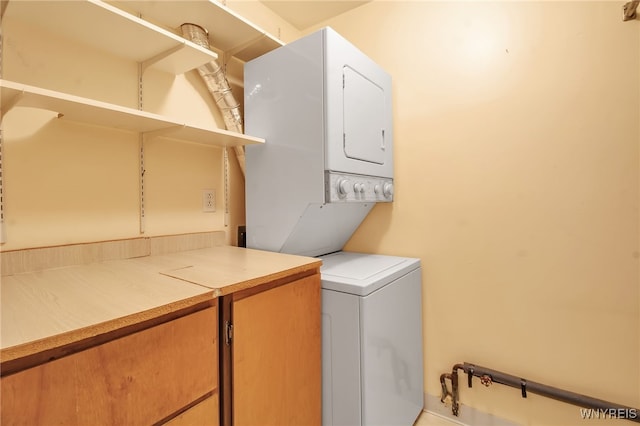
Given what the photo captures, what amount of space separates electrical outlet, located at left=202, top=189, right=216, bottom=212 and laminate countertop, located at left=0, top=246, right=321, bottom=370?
411 mm

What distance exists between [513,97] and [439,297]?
1.22 m

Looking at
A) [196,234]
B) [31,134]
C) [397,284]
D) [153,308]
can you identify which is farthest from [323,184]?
[31,134]

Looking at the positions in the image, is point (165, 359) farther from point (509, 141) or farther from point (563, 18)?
point (563, 18)

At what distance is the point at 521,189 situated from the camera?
1.65 m

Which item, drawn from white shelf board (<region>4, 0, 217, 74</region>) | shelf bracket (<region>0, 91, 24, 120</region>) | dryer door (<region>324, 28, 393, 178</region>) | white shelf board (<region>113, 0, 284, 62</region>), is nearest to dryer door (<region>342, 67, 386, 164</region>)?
dryer door (<region>324, 28, 393, 178</region>)

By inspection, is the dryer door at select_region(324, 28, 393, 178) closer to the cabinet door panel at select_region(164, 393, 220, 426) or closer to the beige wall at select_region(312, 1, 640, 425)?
the beige wall at select_region(312, 1, 640, 425)

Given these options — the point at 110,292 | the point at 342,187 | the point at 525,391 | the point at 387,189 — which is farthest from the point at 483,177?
the point at 110,292

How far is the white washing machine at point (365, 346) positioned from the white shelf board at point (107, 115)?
0.90 m

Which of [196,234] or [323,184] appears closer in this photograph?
[323,184]

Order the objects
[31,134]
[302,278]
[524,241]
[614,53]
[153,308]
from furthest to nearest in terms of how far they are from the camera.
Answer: [524,241], [614,53], [302,278], [31,134], [153,308]

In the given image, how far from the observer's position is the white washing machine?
1.31 meters

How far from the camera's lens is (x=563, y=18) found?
153 centimetres

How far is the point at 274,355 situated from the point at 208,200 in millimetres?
1025

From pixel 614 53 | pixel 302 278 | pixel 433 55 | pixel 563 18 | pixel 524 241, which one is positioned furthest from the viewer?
pixel 433 55
